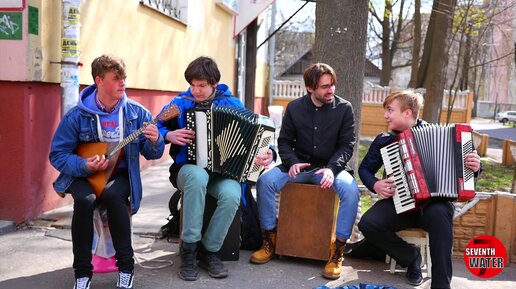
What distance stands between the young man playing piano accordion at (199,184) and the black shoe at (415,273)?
4.12ft

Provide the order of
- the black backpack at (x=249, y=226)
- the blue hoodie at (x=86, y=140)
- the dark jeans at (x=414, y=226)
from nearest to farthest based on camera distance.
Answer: the blue hoodie at (x=86, y=140), the dark jeans at (x=414, y=226), the black backpack at (x=249, y=226)

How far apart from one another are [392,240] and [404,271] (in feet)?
1.21

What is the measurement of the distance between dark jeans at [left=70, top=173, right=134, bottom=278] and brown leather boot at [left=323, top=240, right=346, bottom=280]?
4.49 feet

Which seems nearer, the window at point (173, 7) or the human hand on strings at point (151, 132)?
the human hand on strings at point (151, 132)

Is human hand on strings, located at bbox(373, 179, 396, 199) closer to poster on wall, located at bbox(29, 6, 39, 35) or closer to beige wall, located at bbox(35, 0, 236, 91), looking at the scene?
beige wall, located at bbox(35, 0, 236, 91)

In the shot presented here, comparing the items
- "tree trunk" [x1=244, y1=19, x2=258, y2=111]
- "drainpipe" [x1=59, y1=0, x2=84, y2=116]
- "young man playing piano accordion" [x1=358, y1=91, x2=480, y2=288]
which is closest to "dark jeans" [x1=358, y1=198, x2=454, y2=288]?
"young man playing piano accordion" [x1=358, y1=91, x2=480, y2=288]

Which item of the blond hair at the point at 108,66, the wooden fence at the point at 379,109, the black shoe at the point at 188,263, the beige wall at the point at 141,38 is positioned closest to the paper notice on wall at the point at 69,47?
the beige wall at the point at 141,38

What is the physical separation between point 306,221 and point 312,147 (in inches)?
22.6

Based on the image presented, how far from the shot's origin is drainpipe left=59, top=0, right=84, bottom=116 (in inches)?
178

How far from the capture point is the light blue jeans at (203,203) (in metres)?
3.58

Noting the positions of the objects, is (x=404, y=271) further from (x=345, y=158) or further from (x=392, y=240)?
(x=345, y=158)

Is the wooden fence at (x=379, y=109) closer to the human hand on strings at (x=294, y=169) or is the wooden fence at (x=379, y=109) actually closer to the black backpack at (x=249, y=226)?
the black backpack at (x=249, y=226)

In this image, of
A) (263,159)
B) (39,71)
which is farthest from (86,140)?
(39,71)

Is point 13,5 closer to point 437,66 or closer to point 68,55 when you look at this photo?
point 68,55
